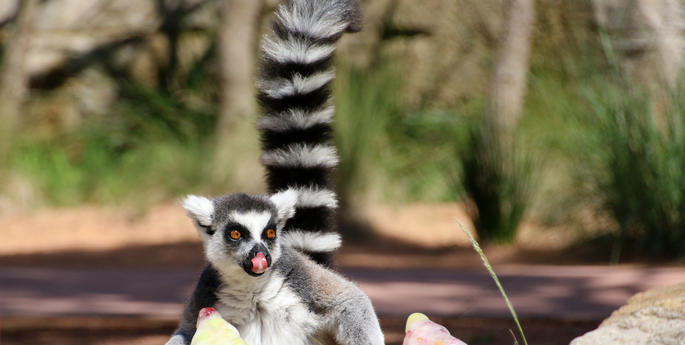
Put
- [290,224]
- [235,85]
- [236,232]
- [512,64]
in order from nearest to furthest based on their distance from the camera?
[236,232]
[290,224]
[512,64]
[235,85]

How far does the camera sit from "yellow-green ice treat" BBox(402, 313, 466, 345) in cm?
216

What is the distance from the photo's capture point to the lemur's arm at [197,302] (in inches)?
97.7

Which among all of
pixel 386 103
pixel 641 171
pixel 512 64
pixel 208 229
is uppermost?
pixel 208 229

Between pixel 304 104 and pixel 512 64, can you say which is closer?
pixel 304 104

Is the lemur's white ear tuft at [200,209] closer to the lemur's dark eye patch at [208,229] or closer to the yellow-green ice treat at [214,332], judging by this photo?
the lemur's dark eye patch at [208,229]

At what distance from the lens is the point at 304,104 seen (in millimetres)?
2852

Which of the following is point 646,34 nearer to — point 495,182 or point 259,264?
point 495,182

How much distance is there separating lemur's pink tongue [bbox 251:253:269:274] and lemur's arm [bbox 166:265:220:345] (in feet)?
0.85

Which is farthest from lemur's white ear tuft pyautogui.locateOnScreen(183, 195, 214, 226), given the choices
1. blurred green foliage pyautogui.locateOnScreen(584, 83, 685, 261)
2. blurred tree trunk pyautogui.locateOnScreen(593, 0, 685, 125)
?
blurred tree trunk pyautogui.locateOnScreen(593, 0, 685, 125)

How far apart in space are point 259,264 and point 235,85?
19.1 feet

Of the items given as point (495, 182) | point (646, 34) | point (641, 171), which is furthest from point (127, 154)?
point (641, 171)

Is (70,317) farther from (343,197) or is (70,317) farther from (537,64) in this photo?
(537,64)

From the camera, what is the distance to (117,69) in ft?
35.7

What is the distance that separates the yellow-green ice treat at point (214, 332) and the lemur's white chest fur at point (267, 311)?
0.13m
